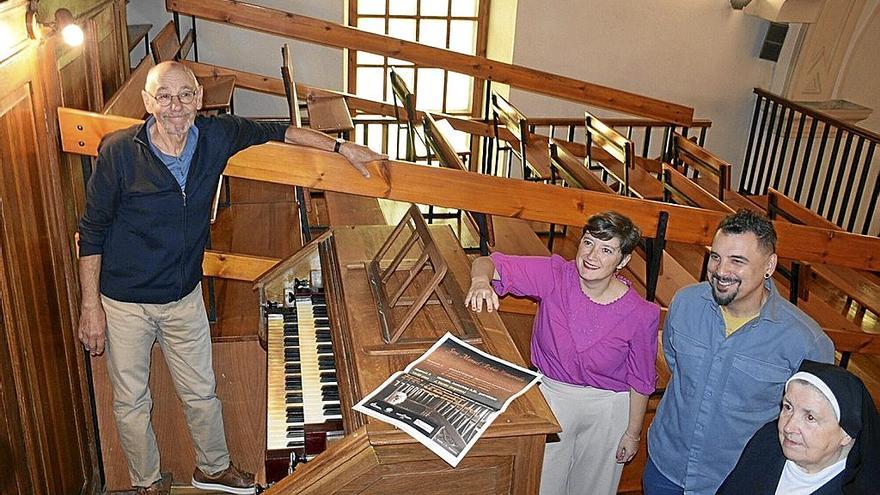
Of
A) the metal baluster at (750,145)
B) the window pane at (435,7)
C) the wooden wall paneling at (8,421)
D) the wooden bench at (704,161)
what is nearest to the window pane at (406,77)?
the window pane at (435,7)

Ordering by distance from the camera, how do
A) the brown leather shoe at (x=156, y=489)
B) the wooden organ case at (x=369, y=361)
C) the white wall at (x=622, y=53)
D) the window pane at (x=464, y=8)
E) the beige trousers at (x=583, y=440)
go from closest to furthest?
the wooden organ case at (x=369, y=361)
the beige trousers at (x=583, y=440)
the brown leather shoe at (x=156, y=489)
the white wall at (x=622, y=53)
the window pane at (x=464, y=8)

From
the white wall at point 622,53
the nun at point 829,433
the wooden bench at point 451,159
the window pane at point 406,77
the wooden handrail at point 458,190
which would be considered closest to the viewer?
the nun at point 829,433

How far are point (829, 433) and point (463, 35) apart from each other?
234 inches

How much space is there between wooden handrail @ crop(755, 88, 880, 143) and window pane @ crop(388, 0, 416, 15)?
3134mm

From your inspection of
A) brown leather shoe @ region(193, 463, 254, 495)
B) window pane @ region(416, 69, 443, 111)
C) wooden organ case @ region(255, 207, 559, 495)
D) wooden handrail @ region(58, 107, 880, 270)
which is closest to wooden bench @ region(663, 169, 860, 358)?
wooden handrail @ region(58, 107, 880, 270)

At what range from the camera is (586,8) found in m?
6.97

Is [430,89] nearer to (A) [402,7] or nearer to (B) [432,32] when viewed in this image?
(B) [432,32]

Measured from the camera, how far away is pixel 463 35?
7.26m

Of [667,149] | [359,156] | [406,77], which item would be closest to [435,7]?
[406,77]

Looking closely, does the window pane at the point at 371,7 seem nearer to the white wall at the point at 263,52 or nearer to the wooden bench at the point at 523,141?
the white wall at the point at 263,52

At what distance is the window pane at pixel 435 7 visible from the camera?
7043 millimetres

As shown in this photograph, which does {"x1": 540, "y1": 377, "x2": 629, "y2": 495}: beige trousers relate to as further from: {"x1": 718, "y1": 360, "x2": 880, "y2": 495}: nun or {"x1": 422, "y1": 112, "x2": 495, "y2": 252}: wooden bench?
{"x1": 422, "y1": 112, "x2": 495, "y2": 252}: wooden bench

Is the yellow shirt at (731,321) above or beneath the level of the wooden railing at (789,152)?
above

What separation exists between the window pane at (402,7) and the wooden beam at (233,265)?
3.88 meters
